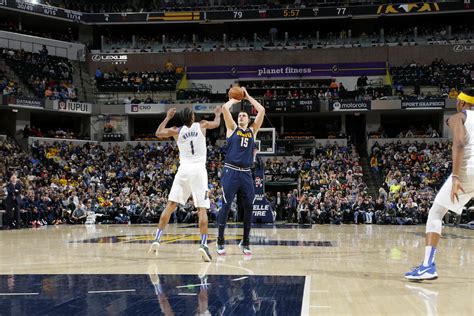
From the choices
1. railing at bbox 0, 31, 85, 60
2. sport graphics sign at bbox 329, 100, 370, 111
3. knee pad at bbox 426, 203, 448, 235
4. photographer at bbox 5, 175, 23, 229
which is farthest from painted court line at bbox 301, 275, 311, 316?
railing at bbox 0, 31, 85, 60

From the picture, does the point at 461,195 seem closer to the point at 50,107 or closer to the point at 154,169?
the point at 154,169

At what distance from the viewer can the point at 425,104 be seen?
33.4m

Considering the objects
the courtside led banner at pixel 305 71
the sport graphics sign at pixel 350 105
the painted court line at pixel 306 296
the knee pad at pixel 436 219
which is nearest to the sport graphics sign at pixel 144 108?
the courtside led banner at pixel 305 71

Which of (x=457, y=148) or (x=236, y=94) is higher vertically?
(x=236, y=94)

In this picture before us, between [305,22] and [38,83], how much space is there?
18.1m

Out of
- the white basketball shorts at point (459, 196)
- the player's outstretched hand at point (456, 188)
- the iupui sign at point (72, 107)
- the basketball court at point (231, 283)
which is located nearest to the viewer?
the basketball court at point (231, 283)

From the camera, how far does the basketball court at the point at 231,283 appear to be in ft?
15.8

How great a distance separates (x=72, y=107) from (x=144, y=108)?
4.25 meters

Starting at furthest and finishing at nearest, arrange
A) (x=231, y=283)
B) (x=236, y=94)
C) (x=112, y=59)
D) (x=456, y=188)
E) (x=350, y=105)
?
(x=112, y=59) → (x=350, y=105) → (x=236, y=94) → (x=231, y=283) → (x=456, y=188)

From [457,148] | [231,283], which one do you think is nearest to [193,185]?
[231,283]

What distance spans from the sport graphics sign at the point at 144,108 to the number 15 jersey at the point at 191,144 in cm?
2685

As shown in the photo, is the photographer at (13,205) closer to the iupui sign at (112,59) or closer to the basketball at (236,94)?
the basketball at (236,94)

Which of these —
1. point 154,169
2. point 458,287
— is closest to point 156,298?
point 458,287

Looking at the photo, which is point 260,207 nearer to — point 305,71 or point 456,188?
point 456,188
